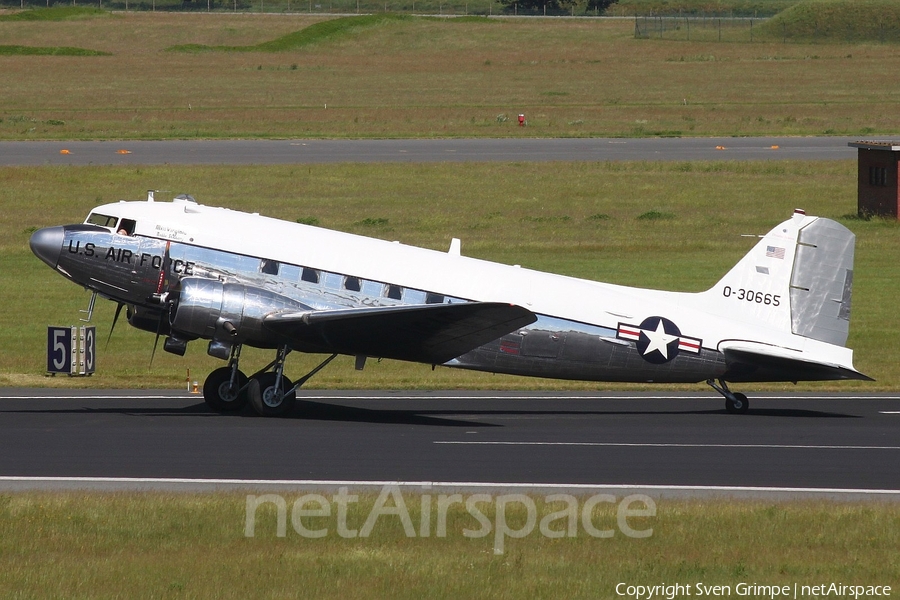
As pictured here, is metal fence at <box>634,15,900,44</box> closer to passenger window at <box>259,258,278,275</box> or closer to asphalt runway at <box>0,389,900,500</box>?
asphalt runway at <box>0,389,900,500</box>

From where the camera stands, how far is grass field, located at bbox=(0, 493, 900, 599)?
1238cm

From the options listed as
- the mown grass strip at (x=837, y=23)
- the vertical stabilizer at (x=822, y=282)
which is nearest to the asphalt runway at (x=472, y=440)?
the vertical stabilizer at (x=822, y=282)

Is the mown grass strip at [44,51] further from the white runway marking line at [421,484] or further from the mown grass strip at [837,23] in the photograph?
the white runway marking line at [421,484]

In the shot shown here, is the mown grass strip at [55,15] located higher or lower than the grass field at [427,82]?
higher

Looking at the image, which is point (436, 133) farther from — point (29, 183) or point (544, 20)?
point (544, 20)

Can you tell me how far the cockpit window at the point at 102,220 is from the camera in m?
22.1

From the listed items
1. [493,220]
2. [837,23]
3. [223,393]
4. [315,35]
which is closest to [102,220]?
[223,393]

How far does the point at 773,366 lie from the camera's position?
2192 centimetres

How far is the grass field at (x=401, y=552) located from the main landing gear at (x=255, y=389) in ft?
19.3

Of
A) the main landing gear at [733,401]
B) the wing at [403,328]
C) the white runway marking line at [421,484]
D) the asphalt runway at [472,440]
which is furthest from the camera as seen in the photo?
the main landing gear at [733,401]

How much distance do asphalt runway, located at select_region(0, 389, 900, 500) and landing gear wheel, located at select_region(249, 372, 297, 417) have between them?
12.1 inches

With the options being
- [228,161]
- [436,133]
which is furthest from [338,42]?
[228,161]

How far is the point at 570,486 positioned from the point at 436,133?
60895 millimetres

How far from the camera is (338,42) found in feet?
463
